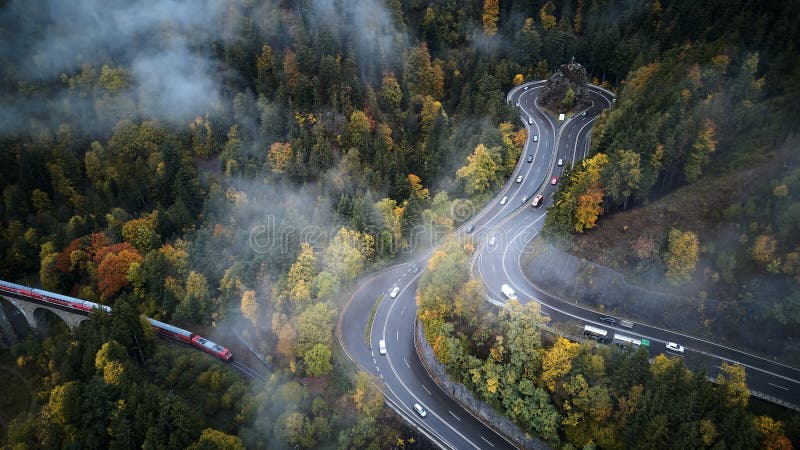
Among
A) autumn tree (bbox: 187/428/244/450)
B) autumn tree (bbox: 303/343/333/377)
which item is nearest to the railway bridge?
autumn tree (bbox: 187/428/244/450)

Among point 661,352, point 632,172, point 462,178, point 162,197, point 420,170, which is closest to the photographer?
point 661,352

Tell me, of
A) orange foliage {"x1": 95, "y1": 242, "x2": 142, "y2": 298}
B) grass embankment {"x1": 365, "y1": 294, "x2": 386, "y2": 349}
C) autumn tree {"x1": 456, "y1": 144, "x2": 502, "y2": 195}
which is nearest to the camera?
grass embankment {"x1": 365, "y1": 294, "x2": 386, "y2": 349}

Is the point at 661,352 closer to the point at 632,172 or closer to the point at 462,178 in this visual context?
the point at 632,172

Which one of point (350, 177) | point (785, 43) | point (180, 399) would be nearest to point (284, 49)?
point (350, 177)

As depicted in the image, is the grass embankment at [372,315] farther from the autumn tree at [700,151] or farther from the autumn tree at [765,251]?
the autumn tree at [765,251]

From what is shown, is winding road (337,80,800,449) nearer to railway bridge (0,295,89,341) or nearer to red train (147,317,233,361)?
red train (147,317,233,361)

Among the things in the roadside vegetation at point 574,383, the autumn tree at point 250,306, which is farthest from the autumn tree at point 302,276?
the roadside vegetation at point 574,383
